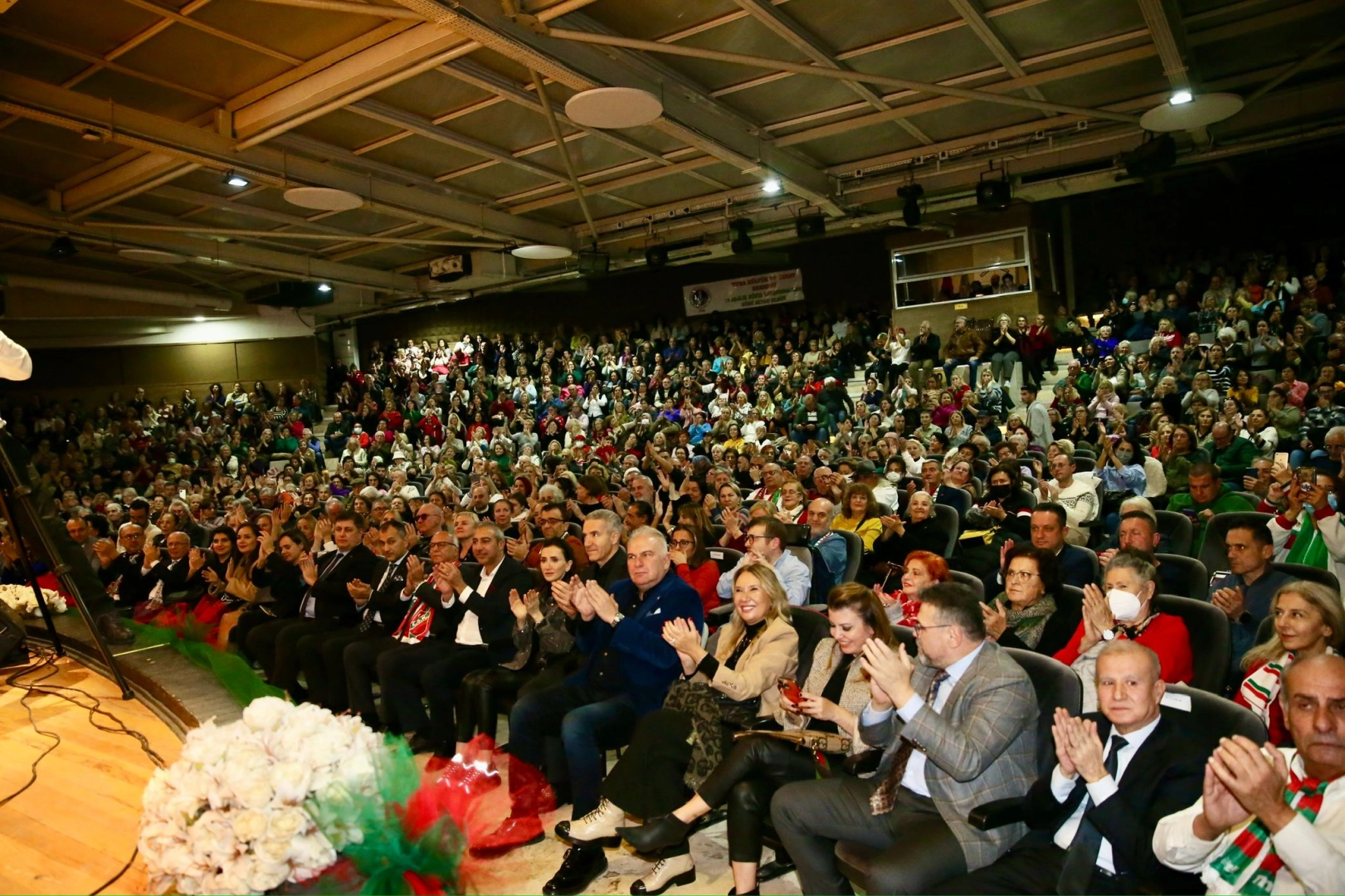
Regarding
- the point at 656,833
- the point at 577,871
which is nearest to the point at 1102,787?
the point at 656,833

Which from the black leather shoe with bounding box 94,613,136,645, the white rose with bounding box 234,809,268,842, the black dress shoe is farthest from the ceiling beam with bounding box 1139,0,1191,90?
the black leather shoe with bounding box 94,613,136,645

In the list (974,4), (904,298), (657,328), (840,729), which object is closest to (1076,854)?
(840,729)

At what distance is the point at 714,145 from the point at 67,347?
1539cm

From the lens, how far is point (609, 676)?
3.30m

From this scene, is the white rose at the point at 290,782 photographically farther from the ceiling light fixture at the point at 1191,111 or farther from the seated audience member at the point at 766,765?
the ceiling light fixture at the point at 1191,111

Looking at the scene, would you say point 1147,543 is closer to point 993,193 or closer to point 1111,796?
point 1111,796

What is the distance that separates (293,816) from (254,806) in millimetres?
86

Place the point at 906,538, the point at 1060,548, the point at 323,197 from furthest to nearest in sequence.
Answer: the point at 323,197 < the point at 906,538 < the point at 1060,548

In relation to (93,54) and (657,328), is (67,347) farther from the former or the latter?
(93,54)

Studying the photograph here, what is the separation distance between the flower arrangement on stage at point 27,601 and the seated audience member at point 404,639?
7.46ft

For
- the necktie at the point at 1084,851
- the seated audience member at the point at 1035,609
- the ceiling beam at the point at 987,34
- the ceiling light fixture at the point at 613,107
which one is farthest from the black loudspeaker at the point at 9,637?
the ceiling beam at the point at 987,34

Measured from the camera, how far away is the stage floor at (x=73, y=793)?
2221mm

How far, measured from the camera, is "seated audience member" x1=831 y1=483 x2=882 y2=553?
17.0 feet

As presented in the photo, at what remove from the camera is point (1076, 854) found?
204 centimetres
